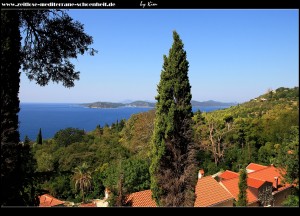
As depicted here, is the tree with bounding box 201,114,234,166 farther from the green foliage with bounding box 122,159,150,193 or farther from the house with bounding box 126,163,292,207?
the green foliage with bounding box 122,159,150,193

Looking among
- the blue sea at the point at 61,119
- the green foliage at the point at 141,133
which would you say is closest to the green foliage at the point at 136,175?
the green foliage at the point at 141,133

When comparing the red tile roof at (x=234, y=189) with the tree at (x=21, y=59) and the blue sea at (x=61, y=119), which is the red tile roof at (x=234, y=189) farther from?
the tree at (x=21, y=59)

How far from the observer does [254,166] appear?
2508 cm

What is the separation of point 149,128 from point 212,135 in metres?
7.64

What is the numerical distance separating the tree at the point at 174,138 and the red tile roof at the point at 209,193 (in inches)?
209

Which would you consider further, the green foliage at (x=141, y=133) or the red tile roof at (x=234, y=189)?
the green foliage at (x=141, y=133)

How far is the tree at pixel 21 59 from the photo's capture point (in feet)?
12.4

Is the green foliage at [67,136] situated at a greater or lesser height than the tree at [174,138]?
lesser

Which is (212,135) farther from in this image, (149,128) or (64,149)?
(64,149)

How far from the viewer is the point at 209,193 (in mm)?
16312

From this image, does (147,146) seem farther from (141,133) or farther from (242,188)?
(242,188)

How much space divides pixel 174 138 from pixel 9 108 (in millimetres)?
7438

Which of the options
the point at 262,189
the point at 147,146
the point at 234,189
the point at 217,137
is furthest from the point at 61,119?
the point at 262,189

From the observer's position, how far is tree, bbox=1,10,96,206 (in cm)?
378
